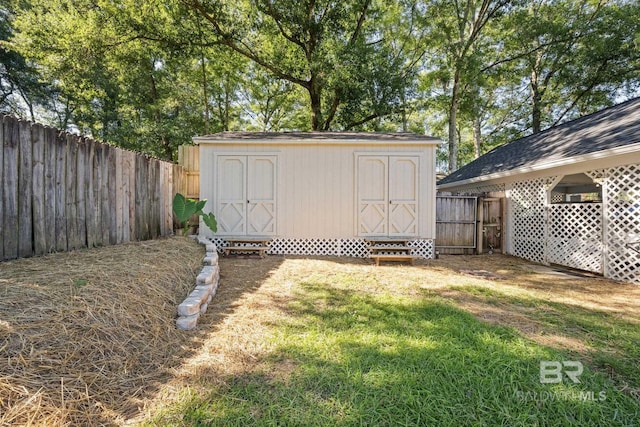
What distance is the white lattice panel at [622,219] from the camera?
4520mm

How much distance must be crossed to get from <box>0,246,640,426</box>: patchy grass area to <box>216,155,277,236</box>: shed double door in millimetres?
2827

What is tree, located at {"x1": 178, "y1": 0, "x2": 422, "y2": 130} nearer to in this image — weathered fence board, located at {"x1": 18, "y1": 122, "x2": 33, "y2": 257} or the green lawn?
weathered fence board, located at {"x1": 18, "y1": 122, "x2": 33, "y2": 257}

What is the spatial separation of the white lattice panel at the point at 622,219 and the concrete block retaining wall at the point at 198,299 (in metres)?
6.75

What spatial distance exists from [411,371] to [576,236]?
582 cm

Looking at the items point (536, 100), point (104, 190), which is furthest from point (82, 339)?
point (536, 100)

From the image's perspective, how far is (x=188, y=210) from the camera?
5699 millimetres

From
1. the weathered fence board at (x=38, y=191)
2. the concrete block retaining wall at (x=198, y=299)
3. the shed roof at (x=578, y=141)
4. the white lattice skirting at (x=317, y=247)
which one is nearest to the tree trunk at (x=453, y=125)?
the shed roof at (x=578, y=141)

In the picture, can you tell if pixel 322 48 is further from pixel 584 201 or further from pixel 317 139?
pixel 584 201

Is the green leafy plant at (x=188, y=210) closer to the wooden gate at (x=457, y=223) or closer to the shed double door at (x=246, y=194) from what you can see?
the shed double door at (x=246, y=194)

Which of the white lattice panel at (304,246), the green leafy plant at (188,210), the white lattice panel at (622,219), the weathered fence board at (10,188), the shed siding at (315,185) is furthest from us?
the white lattice panel at (304,246)

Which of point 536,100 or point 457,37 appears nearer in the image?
point 457,37

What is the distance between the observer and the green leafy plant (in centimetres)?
565

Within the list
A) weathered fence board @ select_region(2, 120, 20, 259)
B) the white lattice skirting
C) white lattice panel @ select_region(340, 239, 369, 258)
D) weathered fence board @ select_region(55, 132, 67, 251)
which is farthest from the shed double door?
weathered fence board @ select_region(2, 120, 20, 259)

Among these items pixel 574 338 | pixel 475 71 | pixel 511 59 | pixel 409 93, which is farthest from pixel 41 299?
pixel 511 59
